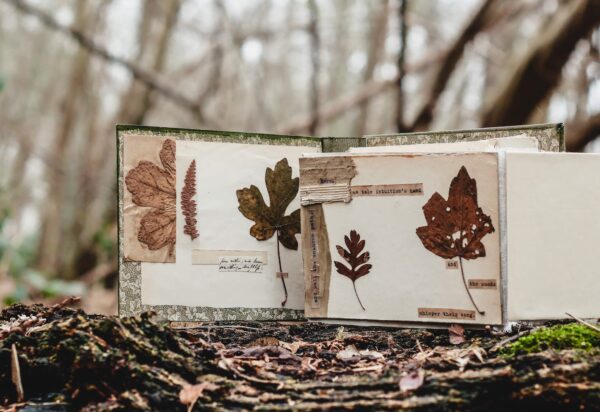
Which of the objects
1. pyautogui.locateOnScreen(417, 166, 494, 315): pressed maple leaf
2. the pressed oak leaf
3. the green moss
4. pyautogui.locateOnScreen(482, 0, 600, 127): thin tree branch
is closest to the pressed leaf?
pyautogui.locateOnScreen(417, 166, 494, 315): pressed maple leaf

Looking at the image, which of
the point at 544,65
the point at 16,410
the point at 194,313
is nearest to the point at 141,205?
the point at 194,313

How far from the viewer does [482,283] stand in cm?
127

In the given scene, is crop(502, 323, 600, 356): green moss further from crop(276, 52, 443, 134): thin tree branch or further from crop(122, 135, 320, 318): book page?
crop(276, 52, 443, 134): thin tree branch

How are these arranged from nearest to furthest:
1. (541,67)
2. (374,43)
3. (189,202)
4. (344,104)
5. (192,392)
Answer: (192,392), (189,202), (541,67), (344,104), (374,43)

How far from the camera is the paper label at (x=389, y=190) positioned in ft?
4.31

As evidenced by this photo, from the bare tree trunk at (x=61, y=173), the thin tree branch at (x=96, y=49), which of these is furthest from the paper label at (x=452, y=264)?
the bare tree trunk at (x=61, y=173)

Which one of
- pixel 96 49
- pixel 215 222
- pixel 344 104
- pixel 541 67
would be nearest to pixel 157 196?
pixel 215 222

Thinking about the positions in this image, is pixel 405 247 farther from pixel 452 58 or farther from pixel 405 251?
pixel 452 58

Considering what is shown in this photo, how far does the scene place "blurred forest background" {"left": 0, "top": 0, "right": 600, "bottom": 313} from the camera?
3463 millimetres

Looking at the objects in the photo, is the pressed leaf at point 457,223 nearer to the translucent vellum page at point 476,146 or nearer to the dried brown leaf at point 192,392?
the translucent vellum page at point 476,146

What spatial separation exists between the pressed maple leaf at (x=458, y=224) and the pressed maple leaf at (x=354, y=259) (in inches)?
5.5

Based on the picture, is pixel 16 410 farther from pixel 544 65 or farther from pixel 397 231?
pixel 544 65

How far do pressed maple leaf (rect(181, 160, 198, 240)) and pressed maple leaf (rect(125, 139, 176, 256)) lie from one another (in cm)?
3

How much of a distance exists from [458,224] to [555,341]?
12.7 inches
